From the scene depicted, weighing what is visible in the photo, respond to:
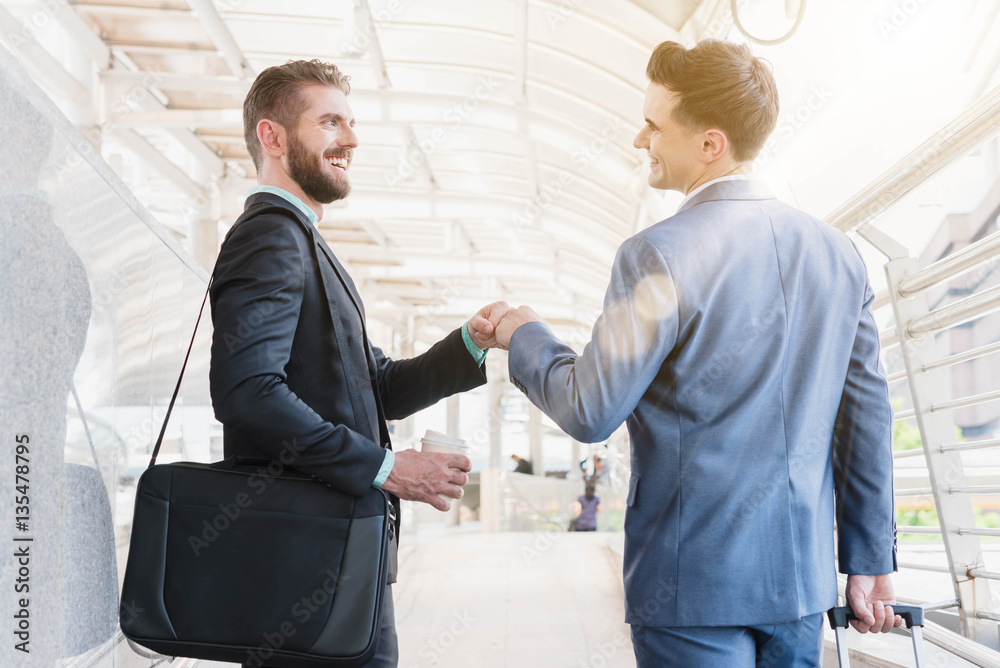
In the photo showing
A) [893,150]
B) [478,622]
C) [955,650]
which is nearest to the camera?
[955,650]

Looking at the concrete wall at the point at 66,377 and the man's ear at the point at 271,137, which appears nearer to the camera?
the concrete wall at the point at 66,377

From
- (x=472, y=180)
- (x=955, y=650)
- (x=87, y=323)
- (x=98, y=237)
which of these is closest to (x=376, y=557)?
(x=87, y=323)

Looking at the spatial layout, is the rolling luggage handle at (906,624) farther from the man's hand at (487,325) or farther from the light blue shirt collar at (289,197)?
the light blue shirt collar at (289,197)

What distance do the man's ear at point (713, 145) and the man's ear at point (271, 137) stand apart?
0.87 m

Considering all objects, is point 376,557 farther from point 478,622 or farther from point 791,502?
point 478,622

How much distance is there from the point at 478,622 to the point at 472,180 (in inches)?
220

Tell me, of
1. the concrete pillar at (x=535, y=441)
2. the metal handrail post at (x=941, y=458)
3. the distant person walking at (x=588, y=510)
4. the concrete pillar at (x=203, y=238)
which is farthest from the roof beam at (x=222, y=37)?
the concrete pillar at (x=535, y=441)

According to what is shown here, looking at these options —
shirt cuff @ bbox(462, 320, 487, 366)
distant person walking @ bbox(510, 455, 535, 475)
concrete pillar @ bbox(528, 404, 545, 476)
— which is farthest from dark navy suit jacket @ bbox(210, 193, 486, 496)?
concrete pillar @ bbox(528, 404, 545, 476)

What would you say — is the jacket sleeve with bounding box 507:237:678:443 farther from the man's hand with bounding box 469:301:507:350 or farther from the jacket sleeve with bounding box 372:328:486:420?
the jacket sleeve with bounding box 372:328:486:420

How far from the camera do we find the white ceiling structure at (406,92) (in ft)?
17.4

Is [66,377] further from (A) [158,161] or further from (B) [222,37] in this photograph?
(A) [158,161]

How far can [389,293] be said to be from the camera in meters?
15.1

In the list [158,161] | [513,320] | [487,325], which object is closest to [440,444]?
[513,320]

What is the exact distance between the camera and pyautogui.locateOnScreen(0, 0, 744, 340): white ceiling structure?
209 inches
